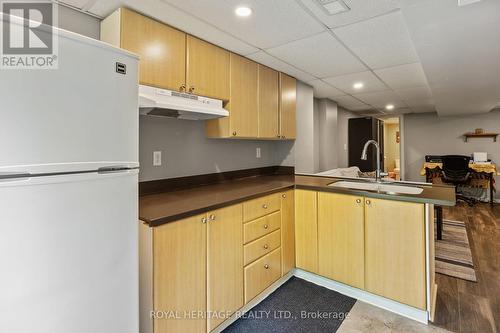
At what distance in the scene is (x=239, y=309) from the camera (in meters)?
1.89

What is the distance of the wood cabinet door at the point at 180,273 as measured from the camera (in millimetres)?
1384

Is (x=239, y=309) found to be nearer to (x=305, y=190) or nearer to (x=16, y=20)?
(x=305, y=190)

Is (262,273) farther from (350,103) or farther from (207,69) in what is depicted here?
(350,103)

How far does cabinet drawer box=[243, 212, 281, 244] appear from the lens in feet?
6.39

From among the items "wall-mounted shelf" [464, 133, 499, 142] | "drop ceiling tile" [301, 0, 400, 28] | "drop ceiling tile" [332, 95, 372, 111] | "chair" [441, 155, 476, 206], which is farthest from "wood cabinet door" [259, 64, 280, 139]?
"wall-mounted shelf" [464, 133, 499, 142]

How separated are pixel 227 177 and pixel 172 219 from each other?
1.35 meters

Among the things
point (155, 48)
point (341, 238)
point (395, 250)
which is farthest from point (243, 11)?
point (395, 250)

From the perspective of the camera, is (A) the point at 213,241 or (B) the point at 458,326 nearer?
(A) the point at 213,241

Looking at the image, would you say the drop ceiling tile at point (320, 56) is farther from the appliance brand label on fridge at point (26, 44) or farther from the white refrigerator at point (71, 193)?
the appliance brand label on fridge at point (26, 44)

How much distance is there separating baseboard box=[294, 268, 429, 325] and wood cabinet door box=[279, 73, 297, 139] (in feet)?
4.98

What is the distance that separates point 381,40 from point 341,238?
1.69 meters

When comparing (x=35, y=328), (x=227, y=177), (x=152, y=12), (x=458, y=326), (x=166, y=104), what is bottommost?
(x=458, y=326)

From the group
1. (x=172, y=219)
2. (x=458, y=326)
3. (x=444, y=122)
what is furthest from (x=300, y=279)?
(x=444, y=122)

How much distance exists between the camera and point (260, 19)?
179cm
